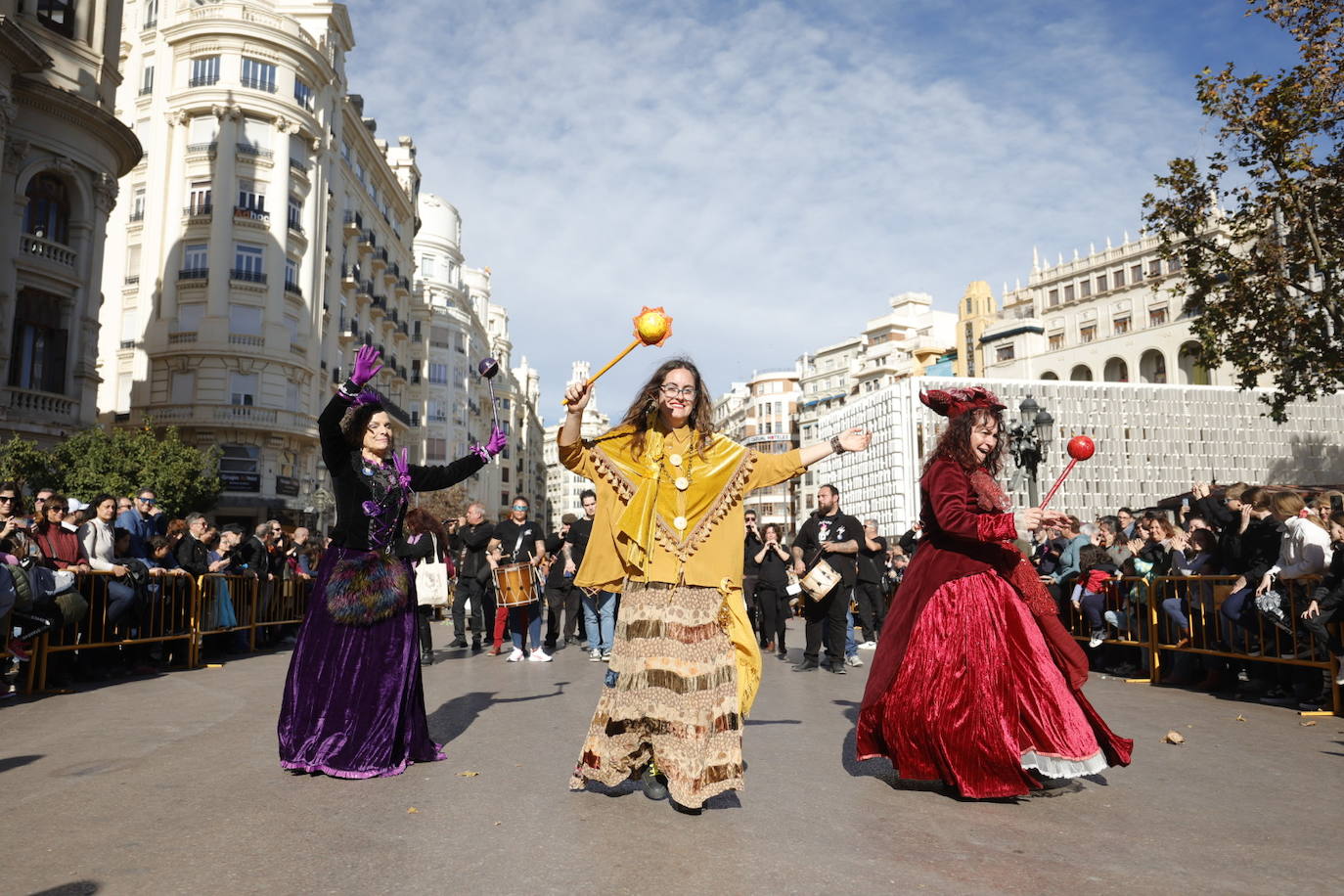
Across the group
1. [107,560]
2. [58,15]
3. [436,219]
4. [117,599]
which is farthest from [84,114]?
[436,219]

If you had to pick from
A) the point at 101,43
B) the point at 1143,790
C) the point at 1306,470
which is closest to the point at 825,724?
the point at 1143,790

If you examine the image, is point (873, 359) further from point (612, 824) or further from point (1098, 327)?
point (612, 824)

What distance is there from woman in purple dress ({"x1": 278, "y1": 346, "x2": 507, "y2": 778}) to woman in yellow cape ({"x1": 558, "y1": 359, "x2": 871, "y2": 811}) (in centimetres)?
116

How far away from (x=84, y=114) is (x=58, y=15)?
2485 millimetres

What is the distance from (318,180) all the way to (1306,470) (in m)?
59.2

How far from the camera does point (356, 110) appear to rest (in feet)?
154

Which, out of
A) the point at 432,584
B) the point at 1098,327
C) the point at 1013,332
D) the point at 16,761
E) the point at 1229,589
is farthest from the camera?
the point at 1013,332

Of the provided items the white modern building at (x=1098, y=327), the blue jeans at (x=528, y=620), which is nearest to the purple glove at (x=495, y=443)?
the blue jeans at (x=528, y=620)

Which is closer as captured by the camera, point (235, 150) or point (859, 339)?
point (235, 150)

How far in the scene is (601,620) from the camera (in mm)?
13133

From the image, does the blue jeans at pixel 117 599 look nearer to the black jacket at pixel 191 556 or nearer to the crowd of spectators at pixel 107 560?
the crowd of spectators at pixel 107 560

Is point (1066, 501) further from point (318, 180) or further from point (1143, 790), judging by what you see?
point (1143, 790)

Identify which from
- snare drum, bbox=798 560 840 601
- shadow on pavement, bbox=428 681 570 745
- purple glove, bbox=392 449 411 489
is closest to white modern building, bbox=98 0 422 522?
snare drum, bbox=798 560 840 601

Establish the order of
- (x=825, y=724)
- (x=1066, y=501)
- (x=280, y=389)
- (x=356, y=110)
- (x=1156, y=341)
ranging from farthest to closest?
(x=1156, y=341), (x=1066, y=501), (x=356, y=110), (x=280, y=389), (x=825, y=724)
